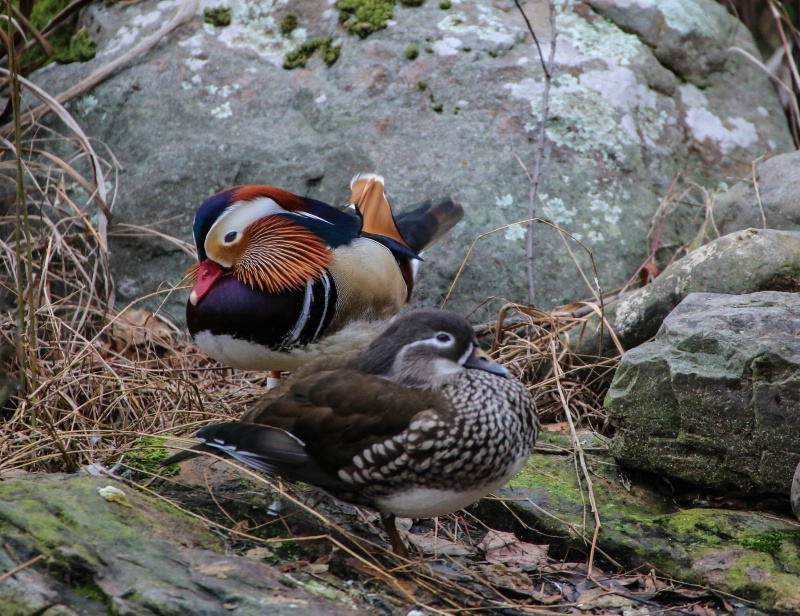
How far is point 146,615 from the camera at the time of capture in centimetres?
223

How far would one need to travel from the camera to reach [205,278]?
375cm

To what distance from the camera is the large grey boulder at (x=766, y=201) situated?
4.46 metres

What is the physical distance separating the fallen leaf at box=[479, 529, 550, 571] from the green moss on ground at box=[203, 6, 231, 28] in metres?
3.57

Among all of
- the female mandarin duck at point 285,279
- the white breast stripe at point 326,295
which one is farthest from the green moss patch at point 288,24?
the white breast stripe at point 326,295

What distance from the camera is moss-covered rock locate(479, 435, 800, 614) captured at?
2873 millimetres

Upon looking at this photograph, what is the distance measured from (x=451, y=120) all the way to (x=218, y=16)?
1543mm

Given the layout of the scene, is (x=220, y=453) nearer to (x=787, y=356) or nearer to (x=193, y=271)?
(x=193, y=271)

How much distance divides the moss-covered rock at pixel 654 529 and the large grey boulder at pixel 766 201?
1.60m

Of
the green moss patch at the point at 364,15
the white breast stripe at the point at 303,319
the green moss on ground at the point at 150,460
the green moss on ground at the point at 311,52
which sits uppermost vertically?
the green moss patch at the point at 364,15

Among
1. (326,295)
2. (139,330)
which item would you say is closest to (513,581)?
(326,295)

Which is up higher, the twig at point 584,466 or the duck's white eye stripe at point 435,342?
the duck's white eye stripe at point 435,342

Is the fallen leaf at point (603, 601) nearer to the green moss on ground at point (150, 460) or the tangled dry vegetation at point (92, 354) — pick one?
the tangled dry vegetation at point (92, 354)

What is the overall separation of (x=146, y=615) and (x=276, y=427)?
2.68 feet

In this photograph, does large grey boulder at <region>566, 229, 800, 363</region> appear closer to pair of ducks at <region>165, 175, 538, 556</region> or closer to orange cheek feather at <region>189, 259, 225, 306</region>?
pair of ducks at <region>165, 175, 538, 556</region>
